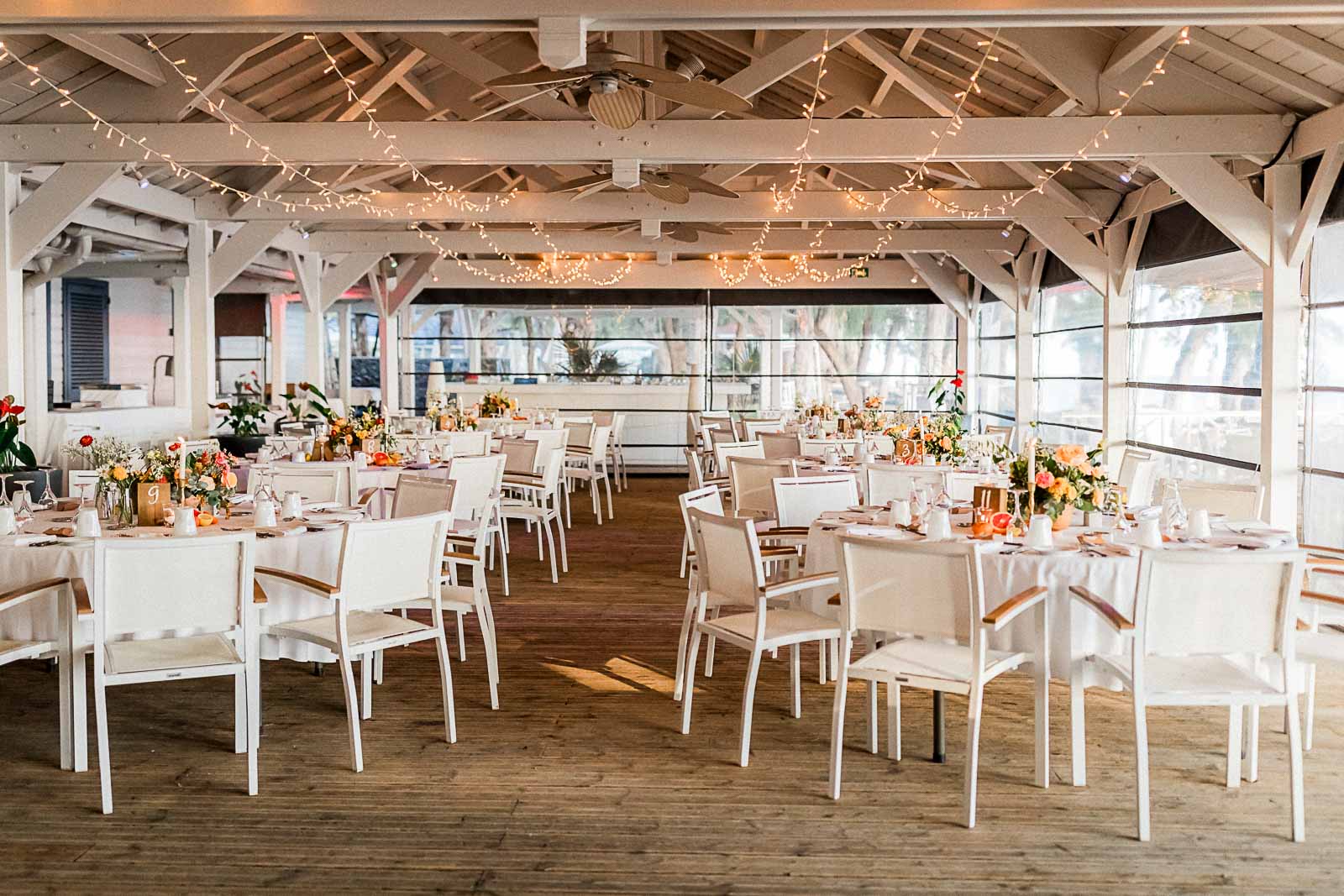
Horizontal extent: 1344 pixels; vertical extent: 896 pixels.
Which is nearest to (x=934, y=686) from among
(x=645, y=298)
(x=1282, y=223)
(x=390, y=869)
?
(x=390, y=869)

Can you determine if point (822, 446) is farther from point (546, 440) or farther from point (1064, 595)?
point (1064, 595)

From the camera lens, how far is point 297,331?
23.2 m

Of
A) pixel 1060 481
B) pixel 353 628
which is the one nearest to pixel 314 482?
pixel 353 628

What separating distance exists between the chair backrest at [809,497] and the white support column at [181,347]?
26.1 feet

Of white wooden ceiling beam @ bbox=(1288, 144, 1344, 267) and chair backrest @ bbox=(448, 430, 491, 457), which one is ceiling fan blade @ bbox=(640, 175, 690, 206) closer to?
chair backrest @ bbox=(448, 430, 491, 457)

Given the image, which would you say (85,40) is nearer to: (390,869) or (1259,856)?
(390,869)

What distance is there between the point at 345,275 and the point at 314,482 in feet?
30.3

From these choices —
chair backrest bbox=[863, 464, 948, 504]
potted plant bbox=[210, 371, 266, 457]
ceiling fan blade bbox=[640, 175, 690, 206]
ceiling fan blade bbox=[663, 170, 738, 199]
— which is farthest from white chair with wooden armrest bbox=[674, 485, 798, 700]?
potted plant bbox=[210, 371, 266, 457]

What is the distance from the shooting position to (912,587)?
4086 mm

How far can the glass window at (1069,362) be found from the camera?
12.9 meters

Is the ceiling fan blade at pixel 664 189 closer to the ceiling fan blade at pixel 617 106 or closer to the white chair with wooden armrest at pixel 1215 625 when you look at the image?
the ceiling fan blade at pixel 617 106

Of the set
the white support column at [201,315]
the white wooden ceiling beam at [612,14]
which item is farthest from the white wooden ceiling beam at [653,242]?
the white wooden ceiling beam at [612,14]

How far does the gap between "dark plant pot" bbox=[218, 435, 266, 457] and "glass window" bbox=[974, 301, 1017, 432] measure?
8.91 metres

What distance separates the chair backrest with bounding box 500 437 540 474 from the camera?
9172 millimetres
